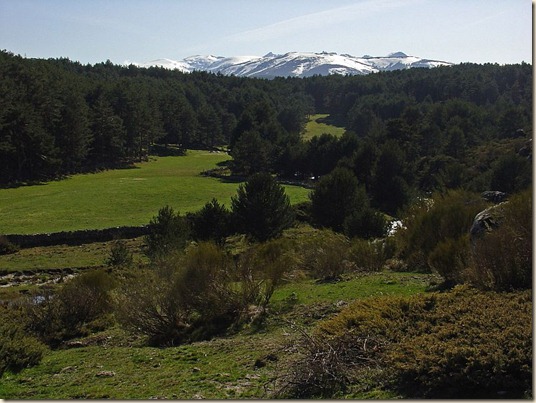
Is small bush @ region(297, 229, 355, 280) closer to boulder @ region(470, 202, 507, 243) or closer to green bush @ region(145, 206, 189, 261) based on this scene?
boulder @ region(470, 202, 507, 243)

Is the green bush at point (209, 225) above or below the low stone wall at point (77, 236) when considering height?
above

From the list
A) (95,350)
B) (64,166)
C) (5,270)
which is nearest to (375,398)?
(95,350)

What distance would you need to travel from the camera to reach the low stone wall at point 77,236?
4231cm

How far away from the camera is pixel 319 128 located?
13588cm

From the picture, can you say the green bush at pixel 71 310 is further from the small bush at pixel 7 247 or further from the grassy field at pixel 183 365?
the small bush at pixel 7 247

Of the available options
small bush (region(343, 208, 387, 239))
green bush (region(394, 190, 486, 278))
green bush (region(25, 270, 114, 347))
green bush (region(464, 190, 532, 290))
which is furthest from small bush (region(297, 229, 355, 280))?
small bush (region(343, 208, 387, 239))

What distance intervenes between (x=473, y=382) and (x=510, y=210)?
8.46 metres

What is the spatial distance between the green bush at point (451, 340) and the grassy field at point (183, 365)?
0.77 m

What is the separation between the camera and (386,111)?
12638 cm

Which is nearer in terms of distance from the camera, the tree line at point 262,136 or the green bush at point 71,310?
the green bush at point 71,310

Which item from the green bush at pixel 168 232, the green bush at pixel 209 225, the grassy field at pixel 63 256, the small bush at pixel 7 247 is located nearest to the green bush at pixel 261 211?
the green bush at pixel 209 225

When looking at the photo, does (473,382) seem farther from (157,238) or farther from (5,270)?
(5,270)

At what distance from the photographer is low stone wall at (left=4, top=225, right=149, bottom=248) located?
42.3 meters

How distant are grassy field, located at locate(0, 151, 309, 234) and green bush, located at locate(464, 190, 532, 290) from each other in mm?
37213
